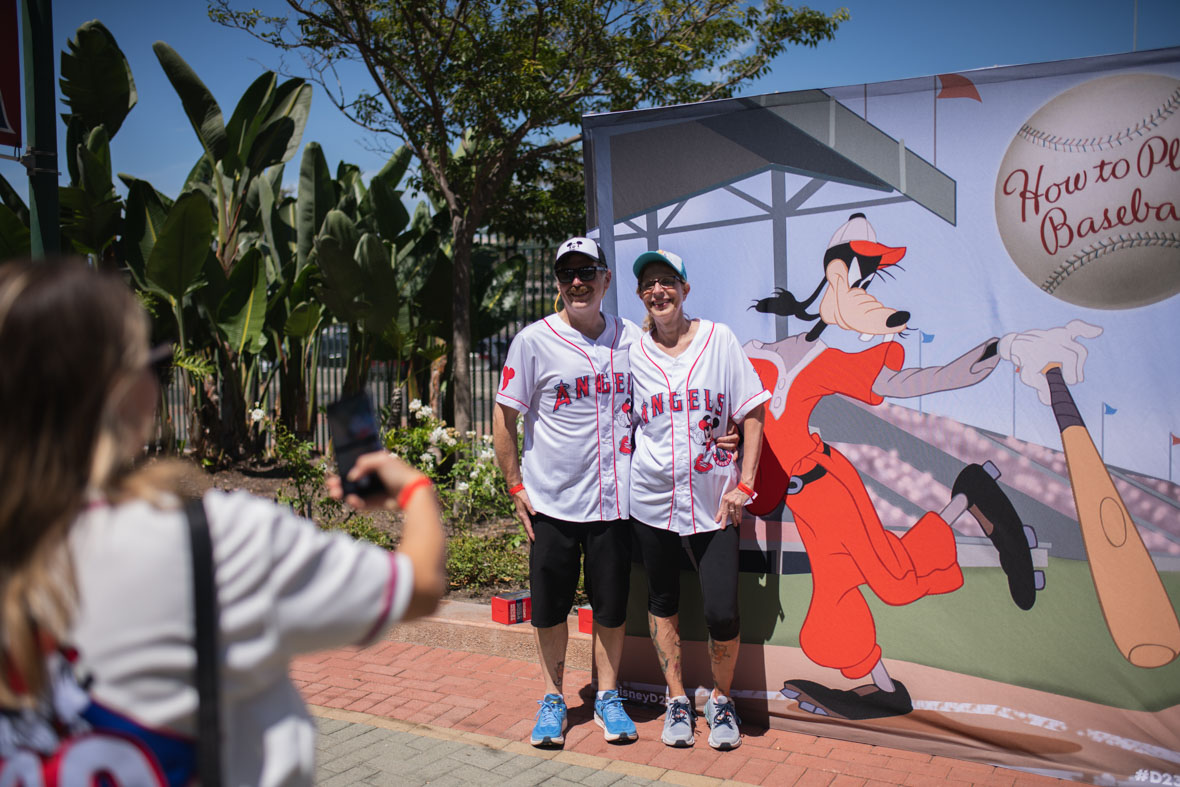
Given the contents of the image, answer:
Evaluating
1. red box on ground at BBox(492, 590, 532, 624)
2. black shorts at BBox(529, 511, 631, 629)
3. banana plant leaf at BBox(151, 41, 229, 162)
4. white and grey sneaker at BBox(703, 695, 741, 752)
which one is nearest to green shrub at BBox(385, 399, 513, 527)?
red box on ground at BBox(492, 590, 532, 624)

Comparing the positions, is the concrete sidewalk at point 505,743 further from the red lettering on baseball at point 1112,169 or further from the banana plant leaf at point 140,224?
the banana plant leaf at point 140,224

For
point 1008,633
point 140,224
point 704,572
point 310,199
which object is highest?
point 310,199

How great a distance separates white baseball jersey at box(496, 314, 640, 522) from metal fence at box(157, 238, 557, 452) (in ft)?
20.4

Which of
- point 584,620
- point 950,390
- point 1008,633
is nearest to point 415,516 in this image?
point 950,390

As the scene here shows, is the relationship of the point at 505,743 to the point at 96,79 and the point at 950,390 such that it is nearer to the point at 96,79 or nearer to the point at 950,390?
the point at 950,390

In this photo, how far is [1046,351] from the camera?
152 inches

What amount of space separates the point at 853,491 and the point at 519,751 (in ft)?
6.29

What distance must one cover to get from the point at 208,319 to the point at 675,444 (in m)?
8.79

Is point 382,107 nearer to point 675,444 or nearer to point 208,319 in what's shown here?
point 208,319

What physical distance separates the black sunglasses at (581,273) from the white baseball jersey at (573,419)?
0.24 meters

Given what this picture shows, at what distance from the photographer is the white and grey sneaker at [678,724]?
4125mm

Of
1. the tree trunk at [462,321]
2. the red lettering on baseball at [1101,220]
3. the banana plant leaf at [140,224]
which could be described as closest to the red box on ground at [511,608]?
the red lettering on baseball at [1101,220]

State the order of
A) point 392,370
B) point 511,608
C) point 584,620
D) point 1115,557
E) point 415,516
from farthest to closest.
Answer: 1. point 392,370
2. point 511,608
3. point 584,620
4. point 1115,557
5. point 415,516

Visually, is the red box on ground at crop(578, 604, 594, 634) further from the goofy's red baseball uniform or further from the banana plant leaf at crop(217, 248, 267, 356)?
the banana plant leaf at crop(217, 248, 267, 356)
